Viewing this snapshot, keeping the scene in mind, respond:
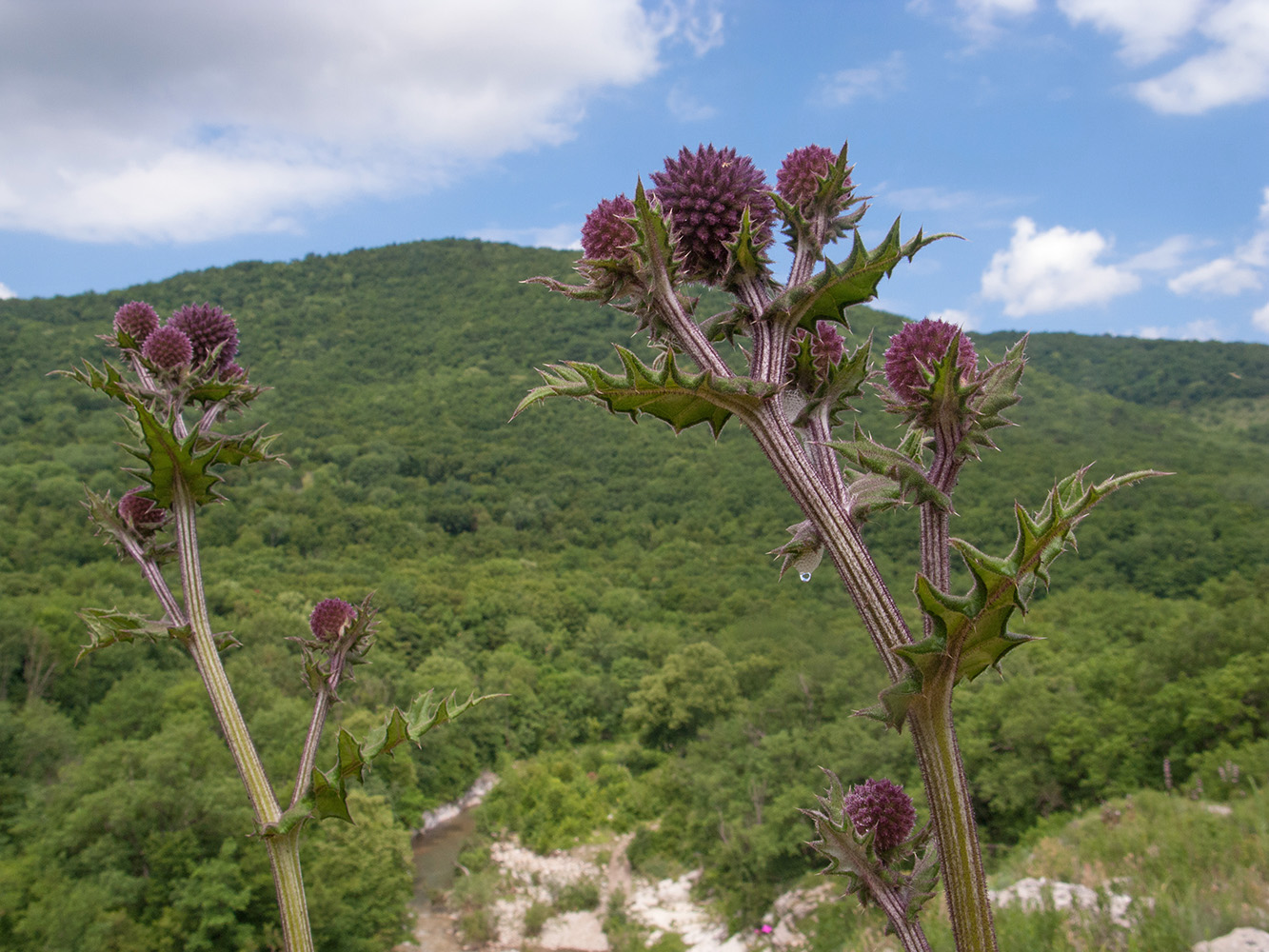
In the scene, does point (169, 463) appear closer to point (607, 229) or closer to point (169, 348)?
point (169, 348)

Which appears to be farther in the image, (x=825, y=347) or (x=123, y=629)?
(x=123, y=629)

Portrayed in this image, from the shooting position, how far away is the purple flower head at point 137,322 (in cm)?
340

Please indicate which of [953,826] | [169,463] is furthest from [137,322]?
[953,826]

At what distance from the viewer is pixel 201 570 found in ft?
9.19

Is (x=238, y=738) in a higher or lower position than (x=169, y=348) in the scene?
lower

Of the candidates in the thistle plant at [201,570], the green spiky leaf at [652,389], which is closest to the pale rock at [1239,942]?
the thistle plant at [201,570]

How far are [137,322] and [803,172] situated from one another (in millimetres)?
3126

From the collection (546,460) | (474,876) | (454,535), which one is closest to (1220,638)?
(474,876)

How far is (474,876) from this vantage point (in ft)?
121

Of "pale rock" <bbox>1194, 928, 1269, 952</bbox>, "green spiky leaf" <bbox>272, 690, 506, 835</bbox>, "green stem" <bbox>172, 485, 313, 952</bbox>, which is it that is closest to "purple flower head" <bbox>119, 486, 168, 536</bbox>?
"green stem" <bbox>172, 485, 313, 952</bbox>

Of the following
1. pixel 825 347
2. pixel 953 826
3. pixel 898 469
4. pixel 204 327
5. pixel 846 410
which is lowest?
pixel 953 826

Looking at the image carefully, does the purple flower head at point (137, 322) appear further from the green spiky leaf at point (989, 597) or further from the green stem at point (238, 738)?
the green spiky leaf at point (989, 597)

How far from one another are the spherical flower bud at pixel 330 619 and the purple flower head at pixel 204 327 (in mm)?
1273

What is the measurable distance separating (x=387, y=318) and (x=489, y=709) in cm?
8701
